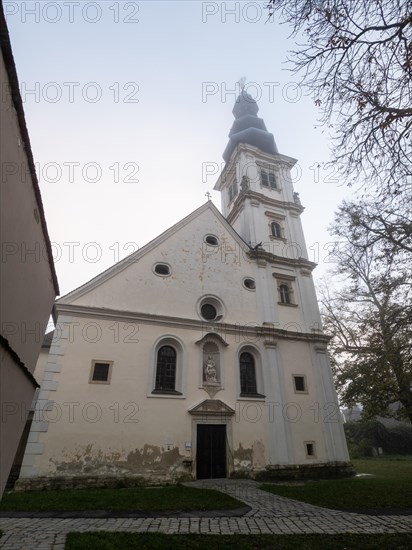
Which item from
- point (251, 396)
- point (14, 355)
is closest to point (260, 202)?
point (251, 396)

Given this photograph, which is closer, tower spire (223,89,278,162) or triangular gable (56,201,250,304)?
triangular gable (56,201,250,304)

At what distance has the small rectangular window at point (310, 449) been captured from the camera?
13805mm

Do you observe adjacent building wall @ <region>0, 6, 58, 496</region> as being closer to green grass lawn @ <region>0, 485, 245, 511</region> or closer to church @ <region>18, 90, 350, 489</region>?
green grass lawn @ <region>0, 485, 245, 511</region>

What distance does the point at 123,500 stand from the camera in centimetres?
803

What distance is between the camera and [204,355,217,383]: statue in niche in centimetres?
1370

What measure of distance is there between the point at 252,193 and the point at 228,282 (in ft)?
23.4

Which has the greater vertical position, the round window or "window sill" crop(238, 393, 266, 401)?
the round window

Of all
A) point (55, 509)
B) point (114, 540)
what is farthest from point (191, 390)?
point (114, 540)

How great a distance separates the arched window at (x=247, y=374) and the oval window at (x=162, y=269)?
530 cm

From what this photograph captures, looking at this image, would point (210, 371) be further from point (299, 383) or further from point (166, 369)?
point (299, 383)

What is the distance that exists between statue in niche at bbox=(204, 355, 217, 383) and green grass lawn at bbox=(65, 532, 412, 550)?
327 inches

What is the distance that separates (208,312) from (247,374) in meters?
3.39

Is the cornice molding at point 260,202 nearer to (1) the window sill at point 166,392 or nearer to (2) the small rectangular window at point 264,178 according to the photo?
(2) the small rectangular window at point 264,178

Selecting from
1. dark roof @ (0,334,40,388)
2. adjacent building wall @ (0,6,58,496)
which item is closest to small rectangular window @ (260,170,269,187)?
adjacent building wall @ (0,6,58,496)
